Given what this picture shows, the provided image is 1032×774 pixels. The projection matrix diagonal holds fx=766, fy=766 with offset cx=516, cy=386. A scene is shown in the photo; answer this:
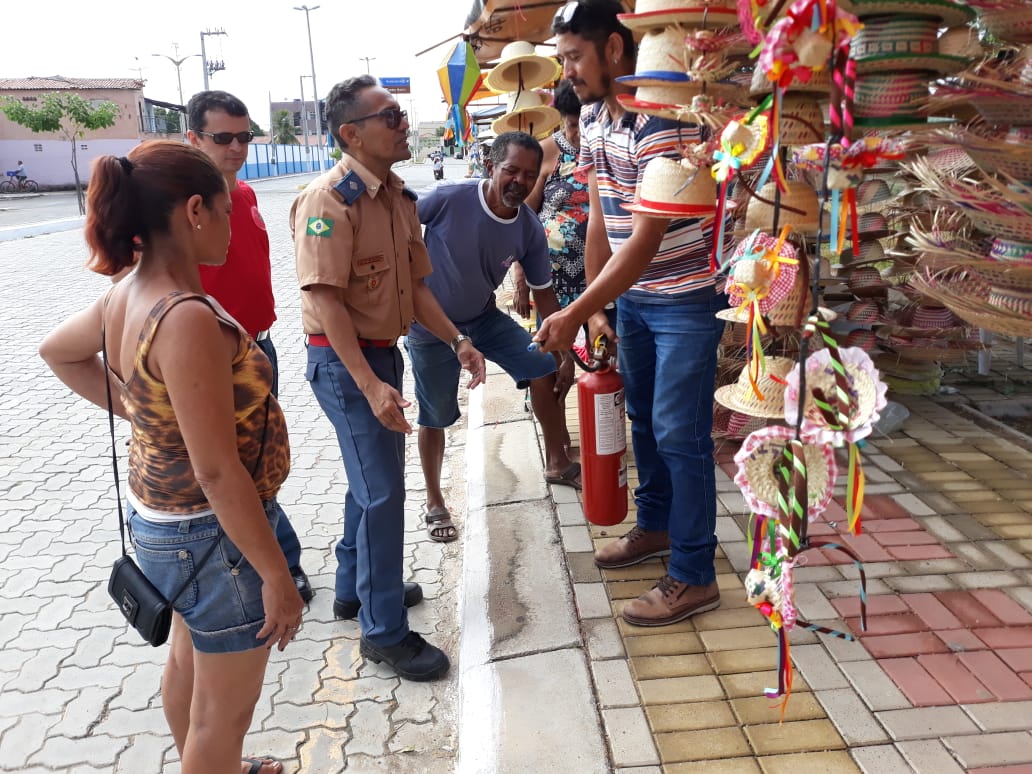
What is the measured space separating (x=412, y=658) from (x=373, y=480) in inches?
26.9

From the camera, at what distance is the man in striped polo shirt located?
7.89 ft

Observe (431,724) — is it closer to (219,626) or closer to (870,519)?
(219,626)

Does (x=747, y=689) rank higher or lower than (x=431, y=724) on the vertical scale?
higher

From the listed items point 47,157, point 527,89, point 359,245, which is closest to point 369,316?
point 359,245

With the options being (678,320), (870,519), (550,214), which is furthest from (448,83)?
(870,519)

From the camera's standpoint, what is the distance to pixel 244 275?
9.81 ft

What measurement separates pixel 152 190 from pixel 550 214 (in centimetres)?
302

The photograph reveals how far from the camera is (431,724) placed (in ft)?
8.45

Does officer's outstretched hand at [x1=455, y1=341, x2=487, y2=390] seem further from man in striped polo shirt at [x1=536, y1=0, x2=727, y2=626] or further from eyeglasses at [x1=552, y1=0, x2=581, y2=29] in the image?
eyeglasses at [x1=552, y1=0, x2=581, y2=29]

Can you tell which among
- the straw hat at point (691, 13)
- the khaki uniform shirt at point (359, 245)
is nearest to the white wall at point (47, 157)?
the khaki uniform shirt at point (359, 245)

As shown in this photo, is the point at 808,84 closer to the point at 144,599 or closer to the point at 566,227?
the point at 144,599

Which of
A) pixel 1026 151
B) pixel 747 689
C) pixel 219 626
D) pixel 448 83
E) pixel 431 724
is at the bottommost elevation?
pixel 431 724

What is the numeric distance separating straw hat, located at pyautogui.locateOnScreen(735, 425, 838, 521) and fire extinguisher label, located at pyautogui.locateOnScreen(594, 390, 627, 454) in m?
1.30

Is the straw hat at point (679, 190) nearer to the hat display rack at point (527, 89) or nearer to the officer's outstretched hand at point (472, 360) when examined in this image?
the officer's outstretched hand at point (472, 360)
